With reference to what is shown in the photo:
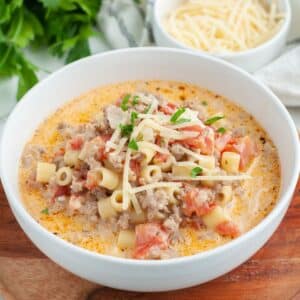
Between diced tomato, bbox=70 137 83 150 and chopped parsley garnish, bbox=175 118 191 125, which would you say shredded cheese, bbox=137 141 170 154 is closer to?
chopped parsley garnish, bbox=175 118 191 125

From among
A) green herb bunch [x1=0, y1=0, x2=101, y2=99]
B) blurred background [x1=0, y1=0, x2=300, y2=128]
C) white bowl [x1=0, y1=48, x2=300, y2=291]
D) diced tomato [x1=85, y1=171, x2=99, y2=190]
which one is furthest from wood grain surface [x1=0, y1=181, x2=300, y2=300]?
green herb bunch [x1=0, y1=0, x2=101, y2=99]

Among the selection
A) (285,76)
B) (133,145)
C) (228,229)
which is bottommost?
(285,76)

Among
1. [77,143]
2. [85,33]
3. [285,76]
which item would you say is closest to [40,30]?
[85,33]

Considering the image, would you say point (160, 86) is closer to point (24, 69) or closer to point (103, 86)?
point (103, 86)

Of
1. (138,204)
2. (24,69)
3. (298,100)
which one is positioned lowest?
(298,100)

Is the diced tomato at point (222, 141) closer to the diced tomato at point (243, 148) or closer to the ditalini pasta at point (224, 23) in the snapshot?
the diced tomato at point (243, 148)

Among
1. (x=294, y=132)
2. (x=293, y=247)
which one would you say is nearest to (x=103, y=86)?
(x=294, y=132)

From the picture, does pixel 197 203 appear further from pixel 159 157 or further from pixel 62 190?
pixel 62 190

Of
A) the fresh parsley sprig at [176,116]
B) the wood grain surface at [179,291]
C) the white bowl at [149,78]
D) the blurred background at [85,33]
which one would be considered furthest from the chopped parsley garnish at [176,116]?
the blurred background at [85,33]
